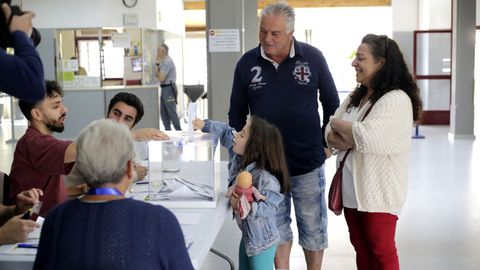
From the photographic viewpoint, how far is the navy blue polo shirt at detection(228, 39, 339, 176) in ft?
10.4

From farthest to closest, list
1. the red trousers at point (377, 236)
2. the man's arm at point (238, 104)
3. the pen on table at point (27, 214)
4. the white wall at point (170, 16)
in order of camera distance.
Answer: the white wall at point (170, 16) → the man's arm at point (238, 104) → the red trousers at point (377, 236) → the pen on table at point (27, 214)

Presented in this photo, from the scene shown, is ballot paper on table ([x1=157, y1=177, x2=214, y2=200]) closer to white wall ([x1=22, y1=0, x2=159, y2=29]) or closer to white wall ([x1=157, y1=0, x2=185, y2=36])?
white wall ([x1=22, y1=0, x2=159, y2=29])

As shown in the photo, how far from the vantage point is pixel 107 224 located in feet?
5.16

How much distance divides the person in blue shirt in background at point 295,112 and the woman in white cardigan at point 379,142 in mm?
278

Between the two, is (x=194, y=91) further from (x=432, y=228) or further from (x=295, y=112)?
(x=295, y=112)

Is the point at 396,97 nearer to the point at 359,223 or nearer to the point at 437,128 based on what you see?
the point at 359,223

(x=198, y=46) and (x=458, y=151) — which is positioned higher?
(x=198, y=46)

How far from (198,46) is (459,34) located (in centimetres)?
973

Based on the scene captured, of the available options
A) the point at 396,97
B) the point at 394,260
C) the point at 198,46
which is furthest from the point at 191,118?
the point at 198,46

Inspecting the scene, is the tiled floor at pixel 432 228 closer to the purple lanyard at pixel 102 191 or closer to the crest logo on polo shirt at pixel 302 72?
the crest logo on polo shirt at pixel 302 72

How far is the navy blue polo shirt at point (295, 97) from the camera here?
318 cm

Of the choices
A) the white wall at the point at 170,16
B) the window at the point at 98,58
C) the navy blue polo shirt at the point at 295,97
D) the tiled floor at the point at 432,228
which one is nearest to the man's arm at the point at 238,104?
the navy blue polo shirt at the point at 295,97

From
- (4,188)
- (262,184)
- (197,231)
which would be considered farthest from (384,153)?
(4,188)

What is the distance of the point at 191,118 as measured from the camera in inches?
116
